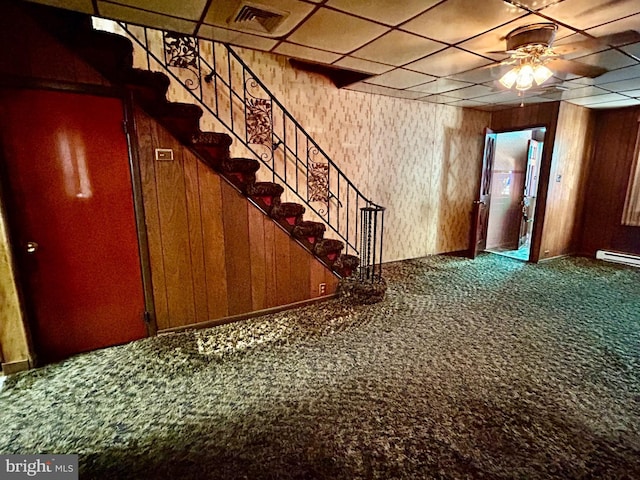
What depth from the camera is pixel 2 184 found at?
2301 mm

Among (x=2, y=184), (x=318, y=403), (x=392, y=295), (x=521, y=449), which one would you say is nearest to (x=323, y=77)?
(x=392, y=295)

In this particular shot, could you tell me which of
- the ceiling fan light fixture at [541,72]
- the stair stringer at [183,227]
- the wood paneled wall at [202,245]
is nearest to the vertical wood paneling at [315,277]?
the stair stringer at [183,227]

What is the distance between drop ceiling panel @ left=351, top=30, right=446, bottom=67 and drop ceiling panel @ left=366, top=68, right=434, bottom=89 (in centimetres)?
37

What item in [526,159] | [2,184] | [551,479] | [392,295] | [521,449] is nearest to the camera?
[551,479]

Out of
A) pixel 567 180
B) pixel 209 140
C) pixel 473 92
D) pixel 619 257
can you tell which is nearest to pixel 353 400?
pixel 209 140

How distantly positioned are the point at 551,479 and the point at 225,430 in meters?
1.79

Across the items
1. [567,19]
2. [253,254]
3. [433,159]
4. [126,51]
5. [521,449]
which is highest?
[567,19]

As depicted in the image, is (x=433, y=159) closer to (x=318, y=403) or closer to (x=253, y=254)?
(x=253, y=254)

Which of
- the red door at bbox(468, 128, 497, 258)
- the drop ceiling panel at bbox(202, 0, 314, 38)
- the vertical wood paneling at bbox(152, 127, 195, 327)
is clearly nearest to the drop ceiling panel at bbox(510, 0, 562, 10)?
the drop ceiling panel at bbox(202, 0, 314, 38)

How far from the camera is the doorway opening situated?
6508mm

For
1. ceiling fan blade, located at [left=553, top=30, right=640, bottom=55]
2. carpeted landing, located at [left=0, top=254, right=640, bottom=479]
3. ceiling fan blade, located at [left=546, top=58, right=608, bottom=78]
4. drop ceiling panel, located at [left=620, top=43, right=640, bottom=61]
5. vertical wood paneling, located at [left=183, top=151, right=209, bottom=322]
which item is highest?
drop ceiling panel, located at [left=620, top=43, right=640, bottom=61]

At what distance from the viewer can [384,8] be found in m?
2.29

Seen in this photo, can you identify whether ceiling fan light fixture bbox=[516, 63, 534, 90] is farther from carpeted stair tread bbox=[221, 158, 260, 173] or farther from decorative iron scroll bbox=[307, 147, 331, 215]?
carpeted stair tread bbox=[221, 158, 260, 173]

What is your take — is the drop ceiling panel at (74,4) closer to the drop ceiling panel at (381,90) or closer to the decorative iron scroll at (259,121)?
the decorative iron scroll at (259,121)
